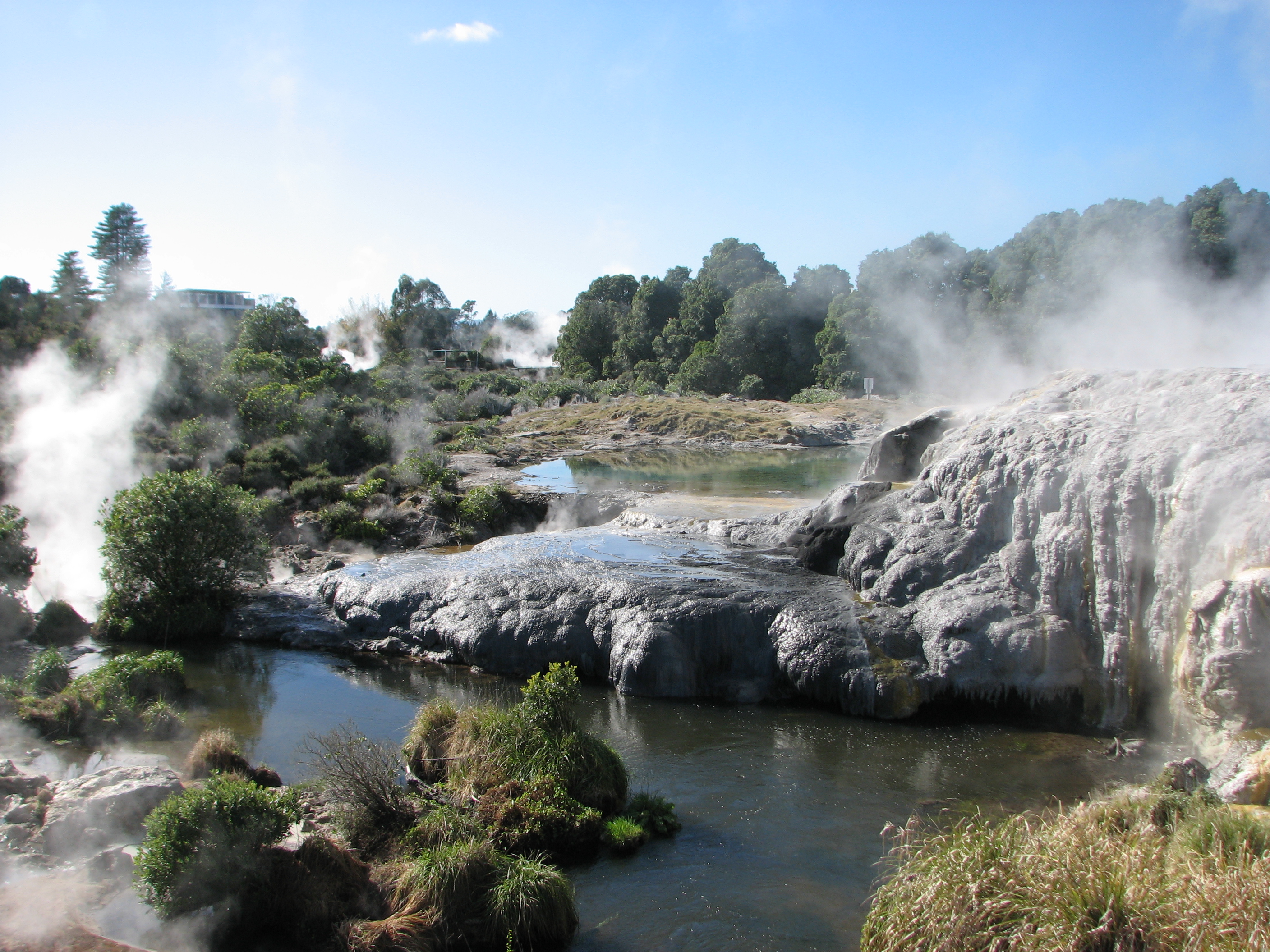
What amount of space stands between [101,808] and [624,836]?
18.6ft

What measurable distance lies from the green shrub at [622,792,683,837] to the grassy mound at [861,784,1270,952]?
2.91 m

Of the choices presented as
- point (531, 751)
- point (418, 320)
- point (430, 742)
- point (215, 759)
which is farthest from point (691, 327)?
point (215, 759)

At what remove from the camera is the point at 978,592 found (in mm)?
13859

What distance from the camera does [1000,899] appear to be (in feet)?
21.1

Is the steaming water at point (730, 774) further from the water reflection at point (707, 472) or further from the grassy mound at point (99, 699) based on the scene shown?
the water reflection at point (707, 472)

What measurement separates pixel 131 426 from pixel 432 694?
68.7ft

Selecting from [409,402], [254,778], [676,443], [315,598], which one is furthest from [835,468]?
[254,778]

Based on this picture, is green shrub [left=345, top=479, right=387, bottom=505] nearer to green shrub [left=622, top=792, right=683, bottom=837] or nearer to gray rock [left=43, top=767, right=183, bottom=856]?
gray rock [left=43, top=767, right=183, bottom=856]

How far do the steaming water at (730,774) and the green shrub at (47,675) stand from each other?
197 centimetres

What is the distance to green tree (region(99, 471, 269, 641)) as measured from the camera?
17422mm

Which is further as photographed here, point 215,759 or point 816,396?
point 816,396

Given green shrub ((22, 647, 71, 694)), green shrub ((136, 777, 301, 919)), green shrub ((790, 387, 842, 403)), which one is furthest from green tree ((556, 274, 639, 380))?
green shrub ((136, 777, 301, 919))

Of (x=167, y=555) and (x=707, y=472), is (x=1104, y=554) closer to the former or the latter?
(x=167, y=555)

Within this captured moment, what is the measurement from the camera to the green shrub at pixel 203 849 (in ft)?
24.8
